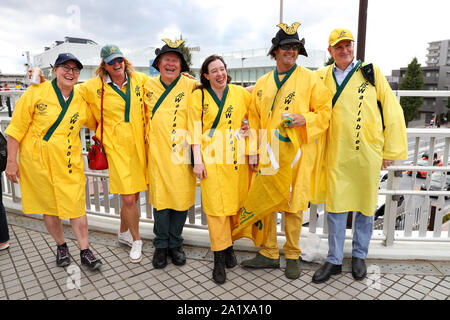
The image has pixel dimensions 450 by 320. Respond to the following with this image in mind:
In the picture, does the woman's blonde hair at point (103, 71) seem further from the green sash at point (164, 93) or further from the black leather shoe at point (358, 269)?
the black leather shoe at point (358, 269)

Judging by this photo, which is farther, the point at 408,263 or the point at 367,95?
the point at 408,263

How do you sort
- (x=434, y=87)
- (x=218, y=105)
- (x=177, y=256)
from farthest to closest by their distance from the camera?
1. (x=434, y=87)
2. (x=177, y=256)
3. (x=218, y=105)

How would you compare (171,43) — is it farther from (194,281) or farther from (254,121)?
(194,281)

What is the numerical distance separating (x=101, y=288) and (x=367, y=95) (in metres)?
2.70

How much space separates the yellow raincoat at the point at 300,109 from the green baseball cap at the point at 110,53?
4.19ft

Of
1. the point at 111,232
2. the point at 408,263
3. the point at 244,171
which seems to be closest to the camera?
the point at 244,171

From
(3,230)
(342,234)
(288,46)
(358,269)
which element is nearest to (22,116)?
(3,230)

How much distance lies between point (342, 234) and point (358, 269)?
0.33 metres

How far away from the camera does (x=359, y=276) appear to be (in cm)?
291

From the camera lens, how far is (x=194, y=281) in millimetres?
2918

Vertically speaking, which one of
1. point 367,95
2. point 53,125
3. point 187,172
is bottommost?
point 187,172
